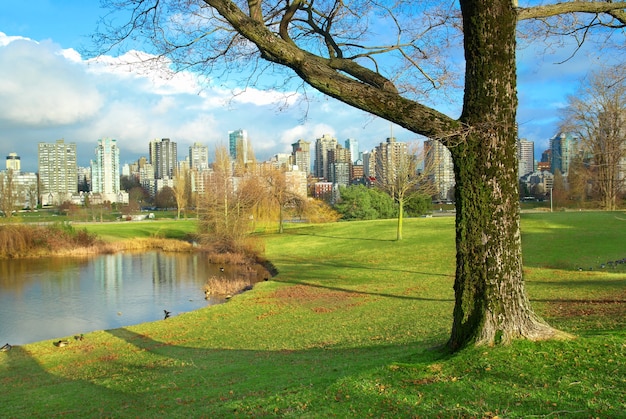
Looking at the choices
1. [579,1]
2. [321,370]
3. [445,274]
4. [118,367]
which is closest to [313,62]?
[579,1]

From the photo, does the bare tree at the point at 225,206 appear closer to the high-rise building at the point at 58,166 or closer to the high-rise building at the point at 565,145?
the high-rise building at the point at 565,145

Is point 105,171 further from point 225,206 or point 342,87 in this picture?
point 342,87

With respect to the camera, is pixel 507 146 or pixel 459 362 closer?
pixel 459 362

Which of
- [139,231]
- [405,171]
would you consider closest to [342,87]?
[405,171]

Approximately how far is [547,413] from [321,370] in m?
3.87

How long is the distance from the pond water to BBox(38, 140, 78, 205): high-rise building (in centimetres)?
12310

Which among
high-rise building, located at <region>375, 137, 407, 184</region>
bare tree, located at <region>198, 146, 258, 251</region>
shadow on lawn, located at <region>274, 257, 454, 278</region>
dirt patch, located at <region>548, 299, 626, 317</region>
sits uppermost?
high-rise building, located at <region>375, 137, 407, 184</region>

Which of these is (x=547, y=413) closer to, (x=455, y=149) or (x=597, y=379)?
(x=597, y=379)

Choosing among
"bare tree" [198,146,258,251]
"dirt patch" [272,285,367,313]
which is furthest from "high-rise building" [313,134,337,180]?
"dirt patch" [272,285,367,313]

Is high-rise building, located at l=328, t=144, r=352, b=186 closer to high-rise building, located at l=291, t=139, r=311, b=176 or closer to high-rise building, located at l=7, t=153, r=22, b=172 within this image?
high-rise building, located at l=291, t=139, r=311, b=176

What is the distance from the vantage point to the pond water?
707 inches

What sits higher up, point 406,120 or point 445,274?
point 406,120

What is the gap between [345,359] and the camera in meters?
8.53

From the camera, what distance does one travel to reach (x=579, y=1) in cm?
670
